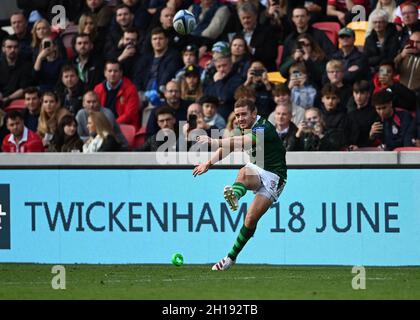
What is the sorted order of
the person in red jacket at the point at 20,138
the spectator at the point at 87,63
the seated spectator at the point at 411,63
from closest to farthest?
1. the seated spectator at the point at 411,63
2. the person in red jacket at the point at 20,138
3. the spectator at the point at 87,63

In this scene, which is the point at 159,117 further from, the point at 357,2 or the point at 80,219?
the point at 357,2

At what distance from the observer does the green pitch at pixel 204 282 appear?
11312 mm

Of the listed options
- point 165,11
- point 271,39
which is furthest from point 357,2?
point 165,11

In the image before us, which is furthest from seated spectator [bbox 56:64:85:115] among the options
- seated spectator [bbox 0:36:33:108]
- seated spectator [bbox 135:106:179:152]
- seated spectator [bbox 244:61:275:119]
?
seated spectator [bbox 244:61:275:119]

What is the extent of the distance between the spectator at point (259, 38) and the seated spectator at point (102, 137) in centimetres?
270

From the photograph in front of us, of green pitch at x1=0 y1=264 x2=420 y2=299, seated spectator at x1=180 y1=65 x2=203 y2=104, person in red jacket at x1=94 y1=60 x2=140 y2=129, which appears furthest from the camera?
person in red jacket at x1=94 y1=60 x2=140 y2=129

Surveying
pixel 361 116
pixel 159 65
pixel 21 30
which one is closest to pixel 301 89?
pixel 361 116

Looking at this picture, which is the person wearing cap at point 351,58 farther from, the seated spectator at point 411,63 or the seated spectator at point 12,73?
the seated spectator at point 12,73

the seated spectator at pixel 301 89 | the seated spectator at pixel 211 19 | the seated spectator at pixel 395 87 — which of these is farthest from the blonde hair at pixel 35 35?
the seated spectator at pixel 395 87

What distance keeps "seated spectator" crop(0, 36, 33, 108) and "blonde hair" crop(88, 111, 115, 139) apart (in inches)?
126

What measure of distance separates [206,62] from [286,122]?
2914 millimetres

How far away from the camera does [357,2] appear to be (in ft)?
58.7

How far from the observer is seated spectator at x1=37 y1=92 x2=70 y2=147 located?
17531 millimetres

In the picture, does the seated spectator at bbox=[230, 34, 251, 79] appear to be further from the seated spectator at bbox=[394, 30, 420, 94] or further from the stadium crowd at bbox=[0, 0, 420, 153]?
the seated spectator at bbox=[394, 30, 420, 94]
